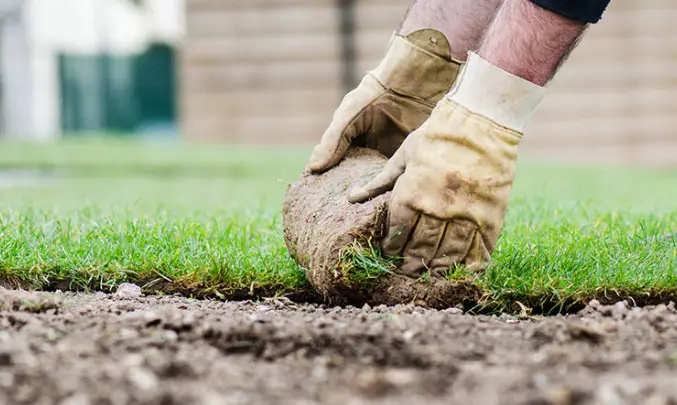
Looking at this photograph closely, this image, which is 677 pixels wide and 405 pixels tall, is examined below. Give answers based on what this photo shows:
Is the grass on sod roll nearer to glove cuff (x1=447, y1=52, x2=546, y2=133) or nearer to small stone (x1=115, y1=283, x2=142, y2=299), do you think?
small stone (x1=115, y1=283, x2=142, y2=299)

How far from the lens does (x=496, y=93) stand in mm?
2109

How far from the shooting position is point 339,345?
64.6 inches

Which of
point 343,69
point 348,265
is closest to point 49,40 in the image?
point 343,69

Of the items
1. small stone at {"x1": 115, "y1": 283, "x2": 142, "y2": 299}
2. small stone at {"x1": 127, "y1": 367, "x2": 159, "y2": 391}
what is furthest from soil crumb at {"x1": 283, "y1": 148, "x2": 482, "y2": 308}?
small stone at {"x1": 127, "y1": 367, "x2": 159, "y2": 391}

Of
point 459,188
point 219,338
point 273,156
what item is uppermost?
point 459,188

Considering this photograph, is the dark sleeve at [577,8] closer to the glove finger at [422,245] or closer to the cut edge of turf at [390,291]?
the glove finger at [422,245]

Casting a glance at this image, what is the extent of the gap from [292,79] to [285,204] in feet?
31.6

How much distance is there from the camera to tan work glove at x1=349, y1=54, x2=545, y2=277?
83.1 inches

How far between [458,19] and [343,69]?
31.6 feet

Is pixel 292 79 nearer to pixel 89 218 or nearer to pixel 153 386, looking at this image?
pixel 89 218

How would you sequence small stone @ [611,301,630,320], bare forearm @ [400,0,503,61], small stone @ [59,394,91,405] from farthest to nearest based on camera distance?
bare forearm @ [400,0,503,61], small stone @ [611,301,630,320], small stone @ [59,394,91,405]

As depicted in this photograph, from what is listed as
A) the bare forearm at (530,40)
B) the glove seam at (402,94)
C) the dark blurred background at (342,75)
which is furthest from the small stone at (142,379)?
the dark blurred background at (342,75)

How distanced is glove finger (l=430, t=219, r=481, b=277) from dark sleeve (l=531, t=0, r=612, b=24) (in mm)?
525

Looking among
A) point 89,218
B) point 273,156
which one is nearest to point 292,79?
point 273,156
